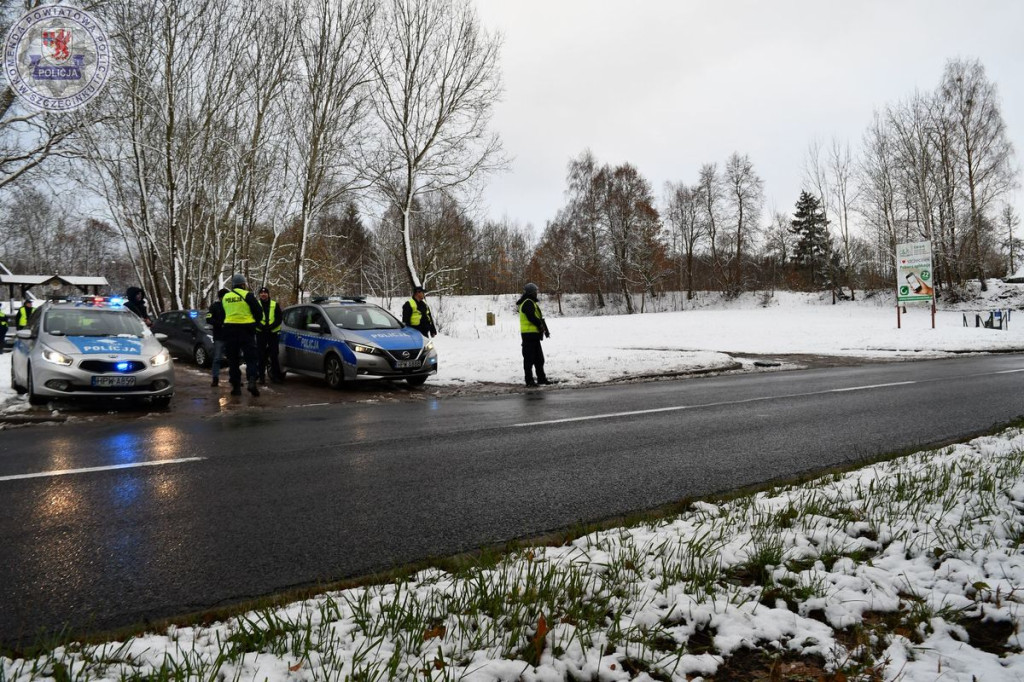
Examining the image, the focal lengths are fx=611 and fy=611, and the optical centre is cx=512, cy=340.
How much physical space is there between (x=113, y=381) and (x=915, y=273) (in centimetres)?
3172

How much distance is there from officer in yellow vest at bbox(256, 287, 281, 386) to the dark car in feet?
12.7

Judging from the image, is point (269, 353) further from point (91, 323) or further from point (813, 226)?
point (813, 226)

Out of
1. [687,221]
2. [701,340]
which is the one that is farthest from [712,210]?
[701,340]

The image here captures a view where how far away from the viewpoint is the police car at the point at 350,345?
12.4m

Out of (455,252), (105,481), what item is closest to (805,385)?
(105,481)

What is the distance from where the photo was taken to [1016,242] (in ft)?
187

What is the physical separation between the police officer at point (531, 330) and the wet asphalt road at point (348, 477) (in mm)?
2200

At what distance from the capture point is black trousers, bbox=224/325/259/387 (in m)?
11.5

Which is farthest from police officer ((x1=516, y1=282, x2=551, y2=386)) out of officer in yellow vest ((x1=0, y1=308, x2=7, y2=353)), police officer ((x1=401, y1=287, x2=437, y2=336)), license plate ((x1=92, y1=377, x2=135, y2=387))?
officer in yellow vest ((x1=0, y1=308, x2=7, y2=353))

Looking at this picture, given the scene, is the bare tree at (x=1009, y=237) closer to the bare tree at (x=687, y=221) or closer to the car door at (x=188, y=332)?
the bare tree at (x=687, y=221)

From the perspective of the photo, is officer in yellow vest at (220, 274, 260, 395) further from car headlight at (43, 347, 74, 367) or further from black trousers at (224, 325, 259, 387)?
car headlight at (43, 347, 74, 367)

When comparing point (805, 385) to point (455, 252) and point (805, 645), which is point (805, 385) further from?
point (455, 252)

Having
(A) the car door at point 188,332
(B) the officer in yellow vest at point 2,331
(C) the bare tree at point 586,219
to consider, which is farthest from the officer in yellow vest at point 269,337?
(C) the bare tree at point 586,219

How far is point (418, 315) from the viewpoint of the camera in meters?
14.6
